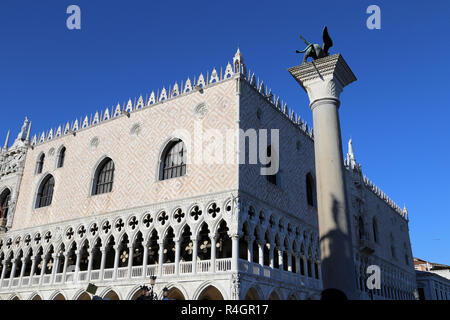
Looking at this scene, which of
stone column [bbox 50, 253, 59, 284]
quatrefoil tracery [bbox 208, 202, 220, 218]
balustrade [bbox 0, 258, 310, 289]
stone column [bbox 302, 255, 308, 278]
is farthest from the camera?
stone column [bbox 50, 253, 59, 284]

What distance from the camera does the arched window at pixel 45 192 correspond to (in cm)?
2261

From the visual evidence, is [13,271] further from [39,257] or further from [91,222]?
[91,222]

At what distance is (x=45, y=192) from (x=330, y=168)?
64.7ft

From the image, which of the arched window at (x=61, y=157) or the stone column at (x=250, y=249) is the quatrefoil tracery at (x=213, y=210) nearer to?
the stone column at (x=250, y=249)

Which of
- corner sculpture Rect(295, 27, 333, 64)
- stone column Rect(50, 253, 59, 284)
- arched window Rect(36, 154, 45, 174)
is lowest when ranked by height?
stone column Rect(50, 253, 59, 284)

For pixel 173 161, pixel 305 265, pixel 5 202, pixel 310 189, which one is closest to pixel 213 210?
pixel 173 161

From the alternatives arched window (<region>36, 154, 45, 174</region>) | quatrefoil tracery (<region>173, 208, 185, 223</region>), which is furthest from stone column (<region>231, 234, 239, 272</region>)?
arched window (<region>36, 154, 45, 174</region>)

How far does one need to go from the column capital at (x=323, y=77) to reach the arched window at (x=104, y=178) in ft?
45.6

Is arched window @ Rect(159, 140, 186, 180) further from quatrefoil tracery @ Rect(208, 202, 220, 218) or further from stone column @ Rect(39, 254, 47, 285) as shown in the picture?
stone column @ Rect(39, 254, 47, 285)

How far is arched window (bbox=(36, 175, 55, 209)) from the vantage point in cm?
2261

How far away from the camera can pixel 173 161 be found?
18203 millimetres

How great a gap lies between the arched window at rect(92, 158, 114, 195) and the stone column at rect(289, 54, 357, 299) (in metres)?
14.0

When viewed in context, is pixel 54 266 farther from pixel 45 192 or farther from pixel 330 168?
pixel 330 168

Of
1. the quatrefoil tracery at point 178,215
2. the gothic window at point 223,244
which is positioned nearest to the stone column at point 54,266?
the quatrefoil tracery at point 178,215
